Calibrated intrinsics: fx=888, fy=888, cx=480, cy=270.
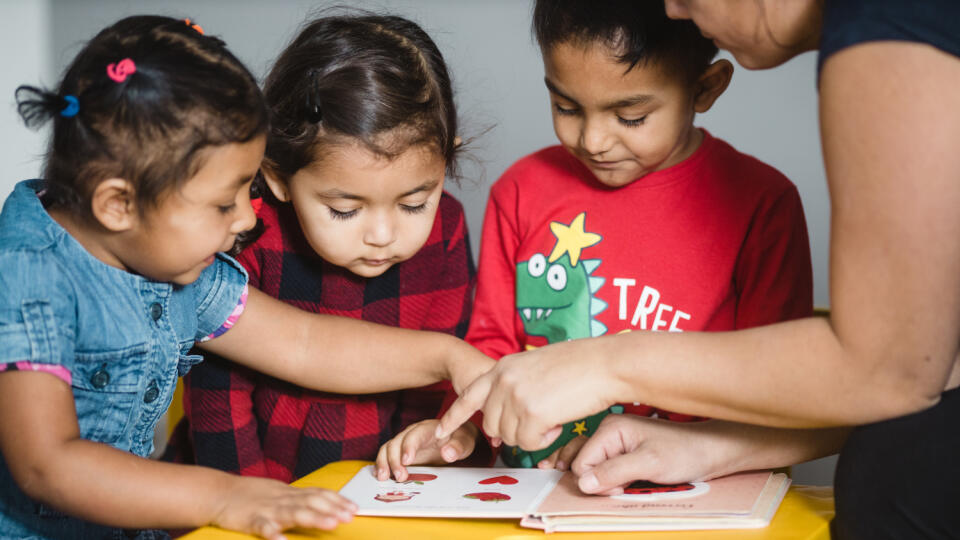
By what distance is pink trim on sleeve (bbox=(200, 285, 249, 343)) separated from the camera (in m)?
1.13

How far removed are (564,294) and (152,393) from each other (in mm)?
599

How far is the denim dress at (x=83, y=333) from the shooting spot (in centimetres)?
86

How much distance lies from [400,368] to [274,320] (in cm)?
18

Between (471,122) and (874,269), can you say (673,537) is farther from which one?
(471,122)

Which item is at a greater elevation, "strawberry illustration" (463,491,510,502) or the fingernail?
the fingernail

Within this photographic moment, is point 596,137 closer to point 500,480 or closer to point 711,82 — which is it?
point 711,82

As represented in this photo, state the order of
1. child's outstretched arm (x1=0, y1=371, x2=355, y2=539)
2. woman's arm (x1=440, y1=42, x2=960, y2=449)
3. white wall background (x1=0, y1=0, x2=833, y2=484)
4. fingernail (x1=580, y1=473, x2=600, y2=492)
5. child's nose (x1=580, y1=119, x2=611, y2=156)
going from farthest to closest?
white wall background (x1=0, y1=0, x2=833, y2=484)
child's nose (x1=580, y1=119, x2=611, y2=156)
fingernail (x1=580, y1=473, x2=600, y2=492)
child's outstretched arm (x1=0, y1=371, x2=355, y2=539)
woman's arm (x1=440, y1=42, x2=960, y2=449)

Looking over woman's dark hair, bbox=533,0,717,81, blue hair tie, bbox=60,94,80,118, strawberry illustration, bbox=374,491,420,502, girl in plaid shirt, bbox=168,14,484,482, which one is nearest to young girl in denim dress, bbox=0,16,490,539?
blue hair tie, bbox=60,94,80,118

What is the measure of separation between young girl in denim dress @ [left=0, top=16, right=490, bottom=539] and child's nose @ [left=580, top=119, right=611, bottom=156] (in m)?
0.42

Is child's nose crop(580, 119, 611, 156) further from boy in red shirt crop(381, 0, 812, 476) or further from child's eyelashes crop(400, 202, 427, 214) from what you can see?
child's eyelashes crop(400, 202, 427, 214)

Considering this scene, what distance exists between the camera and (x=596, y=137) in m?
1.16

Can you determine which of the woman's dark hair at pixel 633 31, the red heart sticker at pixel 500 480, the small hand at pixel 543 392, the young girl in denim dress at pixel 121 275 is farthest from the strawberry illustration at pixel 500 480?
the woman's dark hair at pixel 633 31

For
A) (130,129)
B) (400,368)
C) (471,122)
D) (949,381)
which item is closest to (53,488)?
(130,129)

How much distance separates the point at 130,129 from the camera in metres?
0.88
